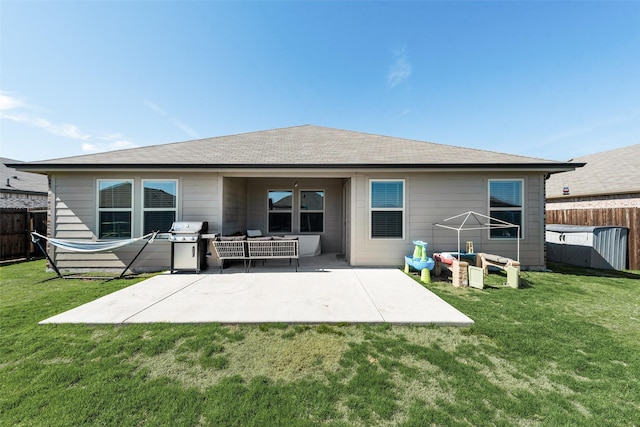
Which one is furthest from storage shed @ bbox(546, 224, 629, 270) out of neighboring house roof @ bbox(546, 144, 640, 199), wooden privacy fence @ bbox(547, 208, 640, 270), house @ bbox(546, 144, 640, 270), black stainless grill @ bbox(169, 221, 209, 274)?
black stainless grill @ bbox(169, 221, 209, 274)

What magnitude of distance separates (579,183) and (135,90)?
58.7 feet

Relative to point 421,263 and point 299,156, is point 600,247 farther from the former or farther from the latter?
point 299,156

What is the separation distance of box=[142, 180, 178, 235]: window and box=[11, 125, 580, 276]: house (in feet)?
0.09

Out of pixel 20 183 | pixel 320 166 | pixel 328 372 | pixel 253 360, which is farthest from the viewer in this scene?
pixel 20 183

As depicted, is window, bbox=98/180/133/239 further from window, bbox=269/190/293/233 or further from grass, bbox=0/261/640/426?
window, bbox=269/190/293/233

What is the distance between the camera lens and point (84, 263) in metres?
6.01

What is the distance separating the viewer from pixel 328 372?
7.19 feet

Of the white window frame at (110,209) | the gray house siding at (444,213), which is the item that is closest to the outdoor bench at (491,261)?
the gray house siding at (444,213)

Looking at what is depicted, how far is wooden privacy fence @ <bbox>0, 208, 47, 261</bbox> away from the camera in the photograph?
7145 mm

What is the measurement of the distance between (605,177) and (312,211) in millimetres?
11749

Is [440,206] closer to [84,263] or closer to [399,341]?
[399,341]

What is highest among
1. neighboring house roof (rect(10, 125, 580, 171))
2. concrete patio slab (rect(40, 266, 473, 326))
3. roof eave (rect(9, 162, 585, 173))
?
neighboring house roof (rect(10, 125, 580, 171))

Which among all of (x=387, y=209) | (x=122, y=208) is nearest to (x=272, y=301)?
(x=387, y=209)

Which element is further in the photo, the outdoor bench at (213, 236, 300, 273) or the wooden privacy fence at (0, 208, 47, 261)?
the wooden privacy fence at (0, 208, 47, 261)
